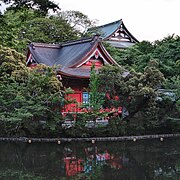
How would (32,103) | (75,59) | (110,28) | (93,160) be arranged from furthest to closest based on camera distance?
1. (110,28)
2. (75,59)
3. (32,103)
4. (93,160)

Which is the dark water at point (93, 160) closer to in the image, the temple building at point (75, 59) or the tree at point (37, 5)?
the temple building at point (75, 59)

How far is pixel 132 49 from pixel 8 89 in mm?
12298

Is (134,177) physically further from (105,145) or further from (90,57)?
(90,57)

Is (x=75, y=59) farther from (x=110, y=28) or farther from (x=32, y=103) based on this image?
(x=110, y=28)

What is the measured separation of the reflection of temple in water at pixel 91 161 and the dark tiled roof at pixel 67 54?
6165 mm

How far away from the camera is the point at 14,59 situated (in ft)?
51.0

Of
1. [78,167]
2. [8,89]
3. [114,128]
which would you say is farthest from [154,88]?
[78,167]

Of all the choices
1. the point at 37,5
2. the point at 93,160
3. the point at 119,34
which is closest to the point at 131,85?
the point at 93,160

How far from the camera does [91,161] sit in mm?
9570

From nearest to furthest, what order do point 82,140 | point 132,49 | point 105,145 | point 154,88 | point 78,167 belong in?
1. point 78,167
2. point 105,145
3. point 82,140
4. point 154,88
5. point 132,49

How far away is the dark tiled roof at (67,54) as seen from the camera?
689 inches

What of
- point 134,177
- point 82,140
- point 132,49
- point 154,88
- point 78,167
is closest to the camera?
point 134,177

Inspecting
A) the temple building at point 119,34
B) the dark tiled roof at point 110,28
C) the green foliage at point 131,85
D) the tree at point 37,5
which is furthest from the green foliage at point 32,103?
the temple building at point 119,34

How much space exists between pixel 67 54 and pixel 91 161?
36.9ft
